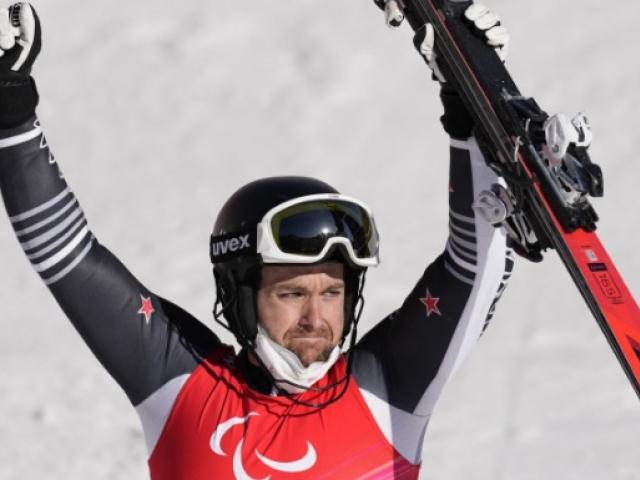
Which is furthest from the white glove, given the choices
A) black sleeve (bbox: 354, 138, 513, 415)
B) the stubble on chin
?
the stubble on chin

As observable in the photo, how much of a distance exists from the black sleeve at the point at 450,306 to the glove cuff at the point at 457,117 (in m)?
0.03

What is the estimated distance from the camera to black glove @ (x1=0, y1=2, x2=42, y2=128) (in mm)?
4375

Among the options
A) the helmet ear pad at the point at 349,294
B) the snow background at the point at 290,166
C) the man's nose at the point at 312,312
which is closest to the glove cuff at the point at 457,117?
the helmet ear pad at the point at 349,294

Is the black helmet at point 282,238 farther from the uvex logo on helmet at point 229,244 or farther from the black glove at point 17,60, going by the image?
the black glove at point 17,60

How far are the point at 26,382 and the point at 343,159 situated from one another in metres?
2.97

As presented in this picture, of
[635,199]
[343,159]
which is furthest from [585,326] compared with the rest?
[343,159]

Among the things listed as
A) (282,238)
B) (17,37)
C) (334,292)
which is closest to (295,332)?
(334,292)

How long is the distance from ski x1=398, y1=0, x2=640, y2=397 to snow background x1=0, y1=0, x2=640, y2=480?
11.3ft

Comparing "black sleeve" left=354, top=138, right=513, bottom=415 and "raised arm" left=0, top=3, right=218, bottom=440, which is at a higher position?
"raised arm" left=0, top=3, right=218, bottom=440

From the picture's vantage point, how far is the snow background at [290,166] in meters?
8.32

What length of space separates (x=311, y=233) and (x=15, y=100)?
1009 millimetres

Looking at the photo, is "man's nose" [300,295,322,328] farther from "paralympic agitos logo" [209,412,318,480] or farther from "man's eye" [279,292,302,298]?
"paralympic agitos logo" [209,412,318,480]

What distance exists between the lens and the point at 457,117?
15.9 feet

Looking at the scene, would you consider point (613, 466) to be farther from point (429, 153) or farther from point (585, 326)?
point (429, 153)
